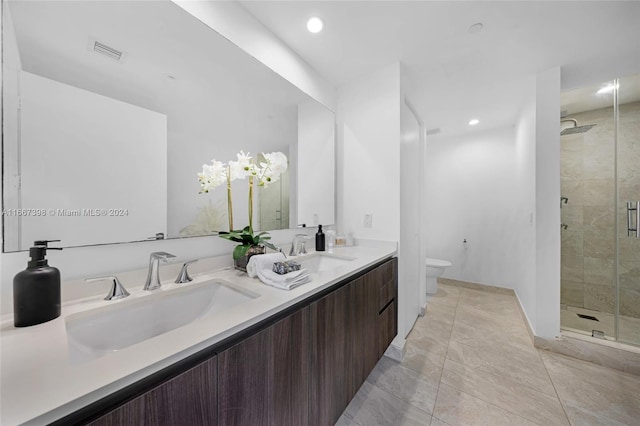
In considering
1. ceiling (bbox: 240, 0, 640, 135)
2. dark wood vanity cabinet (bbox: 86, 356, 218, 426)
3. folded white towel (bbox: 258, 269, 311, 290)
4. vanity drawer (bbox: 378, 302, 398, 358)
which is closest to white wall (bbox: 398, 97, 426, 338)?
vanity drawer (bbox: 378, 302, 398, 358)

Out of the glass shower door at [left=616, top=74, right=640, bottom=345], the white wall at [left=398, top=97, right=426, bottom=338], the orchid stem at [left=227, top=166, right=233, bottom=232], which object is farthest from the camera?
the glass shower door at [left=616, top=74, right=640, bottom=345]

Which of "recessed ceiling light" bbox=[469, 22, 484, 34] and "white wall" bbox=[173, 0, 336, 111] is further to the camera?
"recessed ceiling light" bbox=[469, 22, 484, 34]

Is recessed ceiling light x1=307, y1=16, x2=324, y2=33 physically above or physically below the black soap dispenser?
above

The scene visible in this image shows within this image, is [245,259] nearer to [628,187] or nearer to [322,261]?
[322,261]

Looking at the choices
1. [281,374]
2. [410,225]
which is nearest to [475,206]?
[410,225]

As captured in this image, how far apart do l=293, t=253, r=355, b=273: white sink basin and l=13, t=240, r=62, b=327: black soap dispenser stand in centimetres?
106

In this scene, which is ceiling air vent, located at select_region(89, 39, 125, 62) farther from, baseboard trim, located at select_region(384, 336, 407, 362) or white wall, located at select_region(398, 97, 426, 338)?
baseboard trim, located at select_region(384, 336, 407, 362)

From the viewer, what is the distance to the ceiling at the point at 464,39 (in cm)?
133

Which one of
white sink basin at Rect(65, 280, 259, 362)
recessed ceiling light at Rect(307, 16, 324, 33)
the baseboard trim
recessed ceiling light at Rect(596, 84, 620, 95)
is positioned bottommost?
the baseboard trim

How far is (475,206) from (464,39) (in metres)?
2.46

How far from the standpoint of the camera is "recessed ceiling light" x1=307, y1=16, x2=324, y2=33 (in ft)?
4.61

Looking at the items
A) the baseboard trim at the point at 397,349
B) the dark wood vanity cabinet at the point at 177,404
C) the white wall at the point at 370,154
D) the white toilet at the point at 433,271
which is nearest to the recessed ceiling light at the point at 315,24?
the white wall at the point at 370,154

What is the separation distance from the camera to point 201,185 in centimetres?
114

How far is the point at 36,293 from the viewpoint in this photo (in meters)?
0.63
